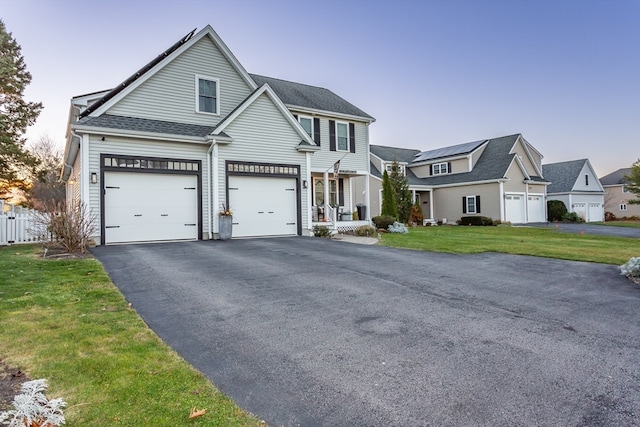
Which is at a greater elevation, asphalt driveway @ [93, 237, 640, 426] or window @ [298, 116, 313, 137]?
window @ [298, 116, 313, 137]

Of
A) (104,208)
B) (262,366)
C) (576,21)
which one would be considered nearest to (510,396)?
(262,366)

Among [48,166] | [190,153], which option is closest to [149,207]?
[190,153]

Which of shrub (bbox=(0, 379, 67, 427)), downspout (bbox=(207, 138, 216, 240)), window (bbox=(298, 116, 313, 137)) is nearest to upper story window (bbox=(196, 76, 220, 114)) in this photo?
downspout (bbox=(207, 138, 216, 240))

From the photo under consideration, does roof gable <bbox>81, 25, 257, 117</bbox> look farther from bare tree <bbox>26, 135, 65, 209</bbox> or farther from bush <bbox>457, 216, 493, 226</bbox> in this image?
bare tree <bbox>26, 135, 65, 209</bbox>

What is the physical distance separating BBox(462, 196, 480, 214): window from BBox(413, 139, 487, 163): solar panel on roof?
14.0 feet

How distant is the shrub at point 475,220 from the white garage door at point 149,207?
21.6 metres

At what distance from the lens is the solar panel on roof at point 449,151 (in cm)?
3055

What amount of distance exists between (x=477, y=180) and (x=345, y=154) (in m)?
14.5

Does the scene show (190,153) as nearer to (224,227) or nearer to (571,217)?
(224,227)

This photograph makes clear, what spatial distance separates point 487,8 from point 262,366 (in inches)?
760

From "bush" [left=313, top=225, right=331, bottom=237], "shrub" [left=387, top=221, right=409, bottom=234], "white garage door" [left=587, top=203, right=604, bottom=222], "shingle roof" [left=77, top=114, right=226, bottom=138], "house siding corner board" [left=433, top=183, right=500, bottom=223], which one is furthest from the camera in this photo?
"white garage door" [left=587, top=203, right=604, bottom=222]

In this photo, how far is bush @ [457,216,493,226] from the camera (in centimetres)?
2634

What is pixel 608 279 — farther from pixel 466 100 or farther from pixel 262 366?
pixel 466 100

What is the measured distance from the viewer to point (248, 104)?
13836mm
